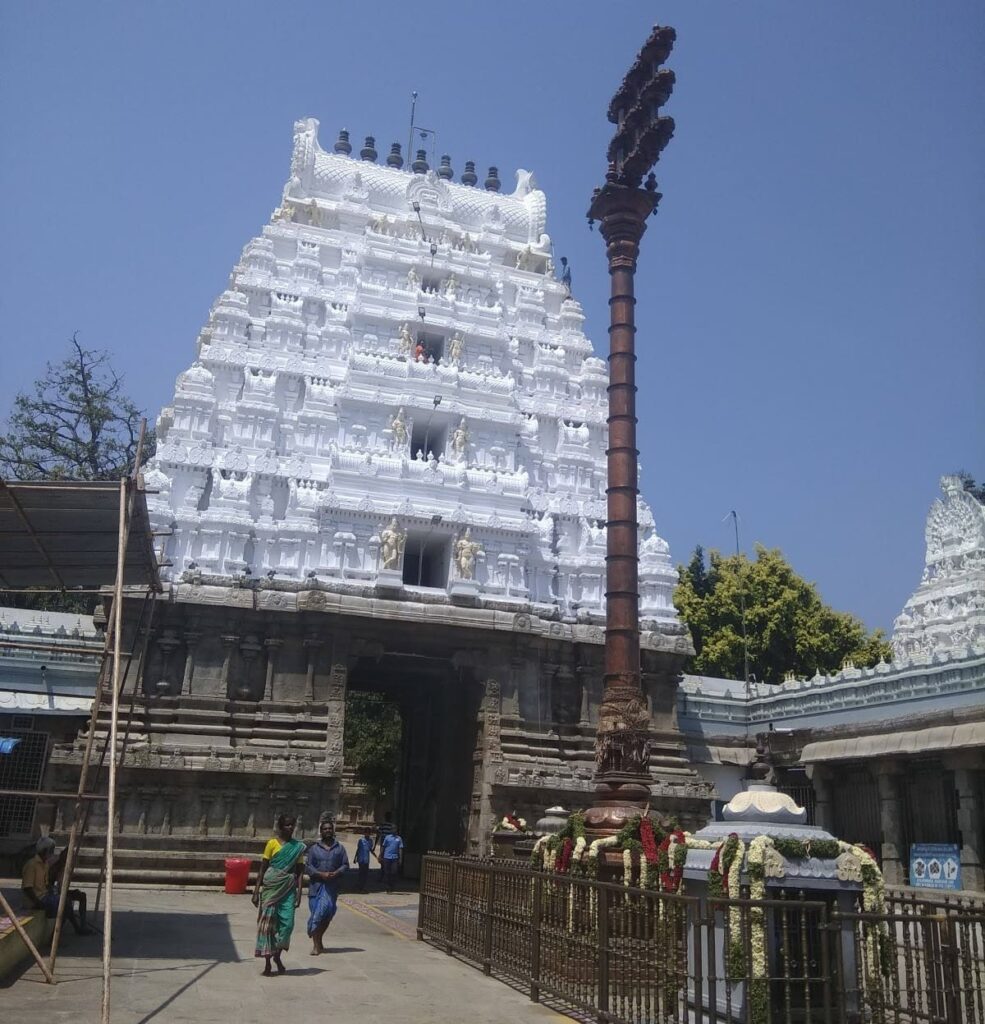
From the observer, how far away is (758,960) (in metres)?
7.31

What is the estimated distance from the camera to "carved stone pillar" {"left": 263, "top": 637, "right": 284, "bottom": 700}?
23.1 m

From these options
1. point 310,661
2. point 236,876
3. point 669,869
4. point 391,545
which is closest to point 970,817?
point 669,869

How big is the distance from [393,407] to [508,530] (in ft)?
15.3

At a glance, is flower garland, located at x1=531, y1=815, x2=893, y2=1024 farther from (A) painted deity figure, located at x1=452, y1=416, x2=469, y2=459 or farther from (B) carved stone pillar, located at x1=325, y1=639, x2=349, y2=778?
(A) painted deity figure, located at x1=452, y1=416, x2=469, y2=459

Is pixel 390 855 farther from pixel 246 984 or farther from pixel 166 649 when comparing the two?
pixel 246 984

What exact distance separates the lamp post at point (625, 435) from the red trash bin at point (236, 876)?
7.57m

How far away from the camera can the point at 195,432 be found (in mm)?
26047

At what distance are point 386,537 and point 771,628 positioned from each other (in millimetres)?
22158

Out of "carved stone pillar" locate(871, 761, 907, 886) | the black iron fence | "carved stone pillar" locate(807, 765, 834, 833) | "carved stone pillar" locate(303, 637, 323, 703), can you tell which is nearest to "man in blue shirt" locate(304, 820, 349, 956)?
the black iron fence

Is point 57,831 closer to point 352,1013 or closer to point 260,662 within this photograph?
point 260,662

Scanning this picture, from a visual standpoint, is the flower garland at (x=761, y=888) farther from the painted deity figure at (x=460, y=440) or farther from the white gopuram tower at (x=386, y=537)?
the painted deity figure at (x=460, y=440)

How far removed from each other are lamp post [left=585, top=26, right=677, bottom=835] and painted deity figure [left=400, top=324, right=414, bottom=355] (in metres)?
10.2

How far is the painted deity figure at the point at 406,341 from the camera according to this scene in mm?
28453

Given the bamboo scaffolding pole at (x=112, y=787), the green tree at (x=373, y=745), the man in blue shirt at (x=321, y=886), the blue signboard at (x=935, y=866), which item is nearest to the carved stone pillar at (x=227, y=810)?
the man in blue shirt at (x=321, y=886)
